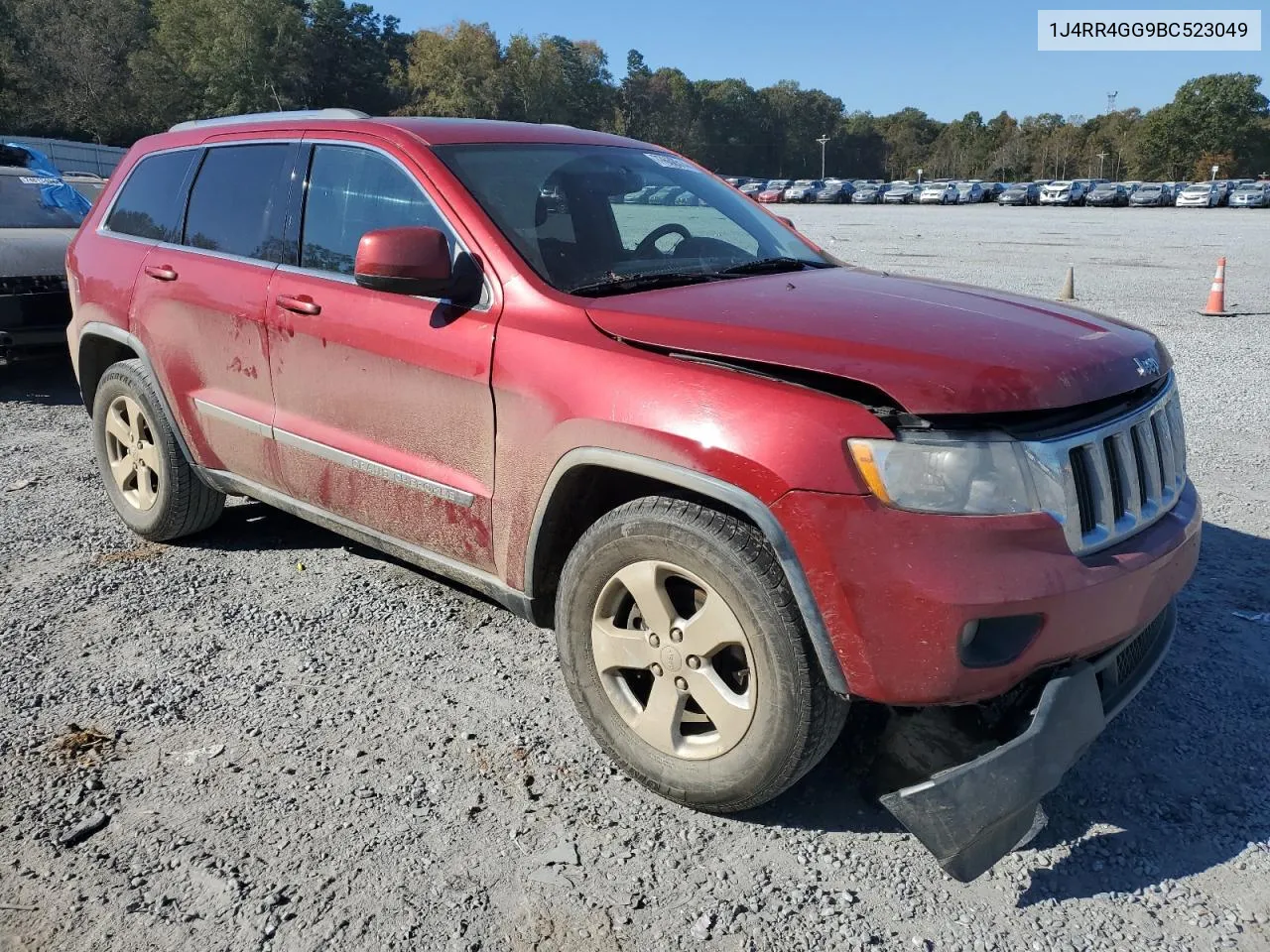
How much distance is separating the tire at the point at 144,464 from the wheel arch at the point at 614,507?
220 cm

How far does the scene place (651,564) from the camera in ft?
8.72

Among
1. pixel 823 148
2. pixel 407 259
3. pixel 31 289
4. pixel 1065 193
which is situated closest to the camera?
pixel 407 259

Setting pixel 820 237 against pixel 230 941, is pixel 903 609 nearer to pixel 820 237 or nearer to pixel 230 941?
pixel 230 941

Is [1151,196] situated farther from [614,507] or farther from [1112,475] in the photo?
[614,507]

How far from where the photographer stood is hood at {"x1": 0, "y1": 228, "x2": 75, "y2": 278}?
7504mm

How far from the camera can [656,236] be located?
360 cm

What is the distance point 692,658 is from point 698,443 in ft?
1.93

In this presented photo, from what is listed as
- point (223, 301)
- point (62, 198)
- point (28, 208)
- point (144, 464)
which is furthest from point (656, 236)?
point (62, 198)

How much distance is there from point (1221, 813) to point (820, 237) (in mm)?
25881

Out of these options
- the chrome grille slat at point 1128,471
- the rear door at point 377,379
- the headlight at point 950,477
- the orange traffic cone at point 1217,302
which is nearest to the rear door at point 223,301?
the rear door at point 377,379

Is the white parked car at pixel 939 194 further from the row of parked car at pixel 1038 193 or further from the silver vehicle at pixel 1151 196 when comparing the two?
the silver vehicle at pixel 1151 196

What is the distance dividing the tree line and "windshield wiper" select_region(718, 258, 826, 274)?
65665 millimetres

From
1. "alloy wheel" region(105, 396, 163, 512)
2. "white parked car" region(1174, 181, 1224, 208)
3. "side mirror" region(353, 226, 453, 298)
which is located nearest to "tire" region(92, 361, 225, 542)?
"alloy wheel" region(105, 396, 163, 512)

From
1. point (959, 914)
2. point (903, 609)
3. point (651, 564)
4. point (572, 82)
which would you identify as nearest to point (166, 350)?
point (651, 564)
